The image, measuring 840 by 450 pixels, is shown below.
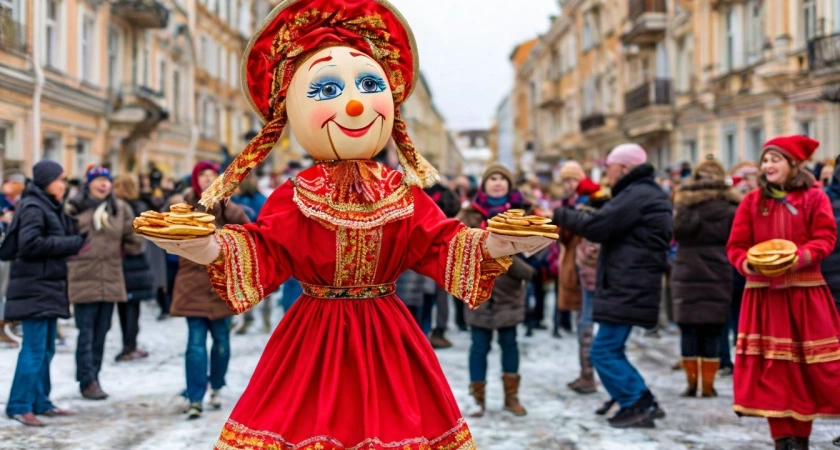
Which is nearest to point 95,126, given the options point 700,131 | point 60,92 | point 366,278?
point 60,92

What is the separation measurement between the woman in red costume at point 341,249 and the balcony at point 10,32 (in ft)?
7.92

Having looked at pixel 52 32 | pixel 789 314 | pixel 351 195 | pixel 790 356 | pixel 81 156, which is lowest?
pixel 790 356

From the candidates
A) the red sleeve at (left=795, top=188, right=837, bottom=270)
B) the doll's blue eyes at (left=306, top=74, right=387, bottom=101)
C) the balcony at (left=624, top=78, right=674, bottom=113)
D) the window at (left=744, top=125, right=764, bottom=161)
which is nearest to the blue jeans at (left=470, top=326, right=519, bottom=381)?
the red sleeve at (left=795, top=188, right=837, bottom=270)

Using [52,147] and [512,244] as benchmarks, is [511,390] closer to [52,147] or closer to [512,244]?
[512,244]

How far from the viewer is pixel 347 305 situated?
3.48m

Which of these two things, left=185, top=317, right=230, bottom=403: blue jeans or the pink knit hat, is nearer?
the pink knit hat

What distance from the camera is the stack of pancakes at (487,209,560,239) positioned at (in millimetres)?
3223

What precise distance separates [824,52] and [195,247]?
14151mm

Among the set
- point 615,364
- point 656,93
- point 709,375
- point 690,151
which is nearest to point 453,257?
point 615,364

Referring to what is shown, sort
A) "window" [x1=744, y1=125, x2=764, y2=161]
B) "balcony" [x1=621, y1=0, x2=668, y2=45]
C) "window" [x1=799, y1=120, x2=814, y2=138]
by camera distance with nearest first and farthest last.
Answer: "window" [x1=799, y1=120, x2=814, y2=138] < "window" [x1=744, y1=125, x2=764, y2=161] < "balcony" [x1=621, y1=0, x2=668, y2=45]

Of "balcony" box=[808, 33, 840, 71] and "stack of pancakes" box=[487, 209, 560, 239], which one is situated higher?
"balcony" box=[808, 33, 840, 71]

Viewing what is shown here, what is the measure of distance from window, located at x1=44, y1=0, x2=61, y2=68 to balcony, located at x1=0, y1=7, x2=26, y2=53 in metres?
0.99

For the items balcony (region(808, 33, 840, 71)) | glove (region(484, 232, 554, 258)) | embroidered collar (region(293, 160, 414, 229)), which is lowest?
glove (region(484, 232, 554, 258))

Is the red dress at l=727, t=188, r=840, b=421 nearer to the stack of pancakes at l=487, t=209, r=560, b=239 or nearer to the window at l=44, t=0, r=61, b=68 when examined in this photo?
the stack of pancakes at l=487, t=209, r=560, b=239
